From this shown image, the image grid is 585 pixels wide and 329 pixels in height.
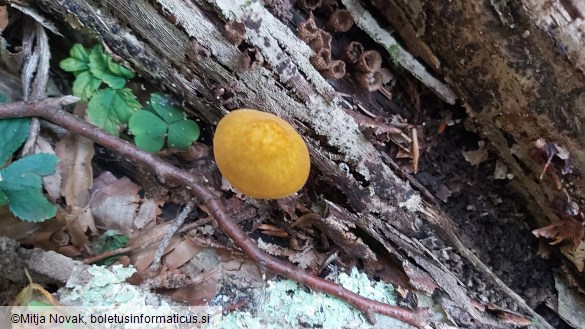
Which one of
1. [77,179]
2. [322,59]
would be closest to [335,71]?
[322,59]

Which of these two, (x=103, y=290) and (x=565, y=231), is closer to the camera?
(x=103, y=290)

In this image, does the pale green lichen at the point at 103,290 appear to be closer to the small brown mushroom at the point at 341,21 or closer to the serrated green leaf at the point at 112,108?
the serrated green leaf at the point at 112,108

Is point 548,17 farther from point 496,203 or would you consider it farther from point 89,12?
point 89,12

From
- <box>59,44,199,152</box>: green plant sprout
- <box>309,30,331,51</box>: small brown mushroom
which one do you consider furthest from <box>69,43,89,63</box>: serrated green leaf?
<box>309,30,331,51</box>: small brown mushroom

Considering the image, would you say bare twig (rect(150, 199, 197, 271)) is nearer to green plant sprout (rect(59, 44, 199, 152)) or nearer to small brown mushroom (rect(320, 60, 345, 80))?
green plant sprout (rect(59, 44, 199, 152))

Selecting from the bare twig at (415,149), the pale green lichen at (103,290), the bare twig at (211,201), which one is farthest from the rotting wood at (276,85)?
the pale green lichen at (103,290)

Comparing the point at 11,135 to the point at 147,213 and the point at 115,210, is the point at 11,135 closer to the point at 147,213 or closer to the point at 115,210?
the point at 115,210

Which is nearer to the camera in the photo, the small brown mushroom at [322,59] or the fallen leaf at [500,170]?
the small brown mushroom at [322,59]
